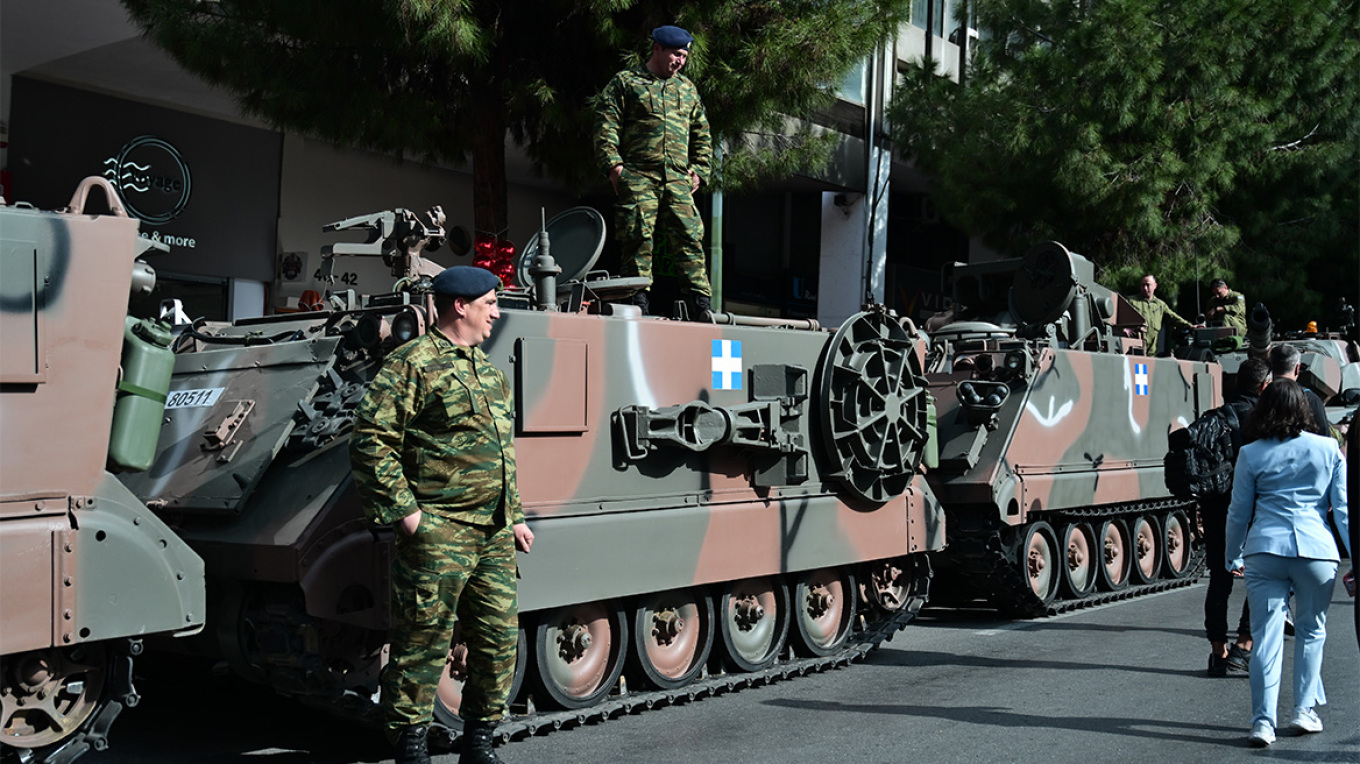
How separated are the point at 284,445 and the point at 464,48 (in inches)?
182

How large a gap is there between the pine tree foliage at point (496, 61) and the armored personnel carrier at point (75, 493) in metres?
5.57

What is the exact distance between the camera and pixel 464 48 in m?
10.1

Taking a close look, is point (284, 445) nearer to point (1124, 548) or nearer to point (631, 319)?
point (631, 319)

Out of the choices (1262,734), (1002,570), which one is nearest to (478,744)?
(1262,734)

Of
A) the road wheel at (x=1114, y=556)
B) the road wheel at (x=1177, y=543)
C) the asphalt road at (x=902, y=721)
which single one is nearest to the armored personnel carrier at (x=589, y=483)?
the asphalt road at (x=902, y=721)

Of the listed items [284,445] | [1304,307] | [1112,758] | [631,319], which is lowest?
[1112,758]

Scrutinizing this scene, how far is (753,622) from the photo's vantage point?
319 inches

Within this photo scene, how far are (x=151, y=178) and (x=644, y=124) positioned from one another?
317 inches

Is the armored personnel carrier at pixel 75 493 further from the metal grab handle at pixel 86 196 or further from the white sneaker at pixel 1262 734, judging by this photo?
the white sneaker at pixel 1262 734

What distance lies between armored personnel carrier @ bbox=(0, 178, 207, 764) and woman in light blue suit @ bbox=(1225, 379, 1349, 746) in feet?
14.4

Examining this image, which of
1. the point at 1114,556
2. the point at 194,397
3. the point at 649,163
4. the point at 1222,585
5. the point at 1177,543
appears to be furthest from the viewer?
the point at 1177,543

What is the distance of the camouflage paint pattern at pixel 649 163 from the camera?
8117mm

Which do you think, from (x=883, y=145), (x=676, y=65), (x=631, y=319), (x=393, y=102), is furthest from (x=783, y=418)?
(x=883, y=145)

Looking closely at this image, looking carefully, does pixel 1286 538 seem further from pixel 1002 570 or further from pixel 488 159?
pixel 488 159
